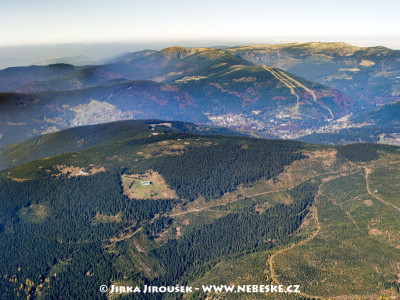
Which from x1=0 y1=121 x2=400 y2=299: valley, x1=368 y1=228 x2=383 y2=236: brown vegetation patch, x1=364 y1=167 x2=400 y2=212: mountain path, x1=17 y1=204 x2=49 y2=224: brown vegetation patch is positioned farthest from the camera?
x1=17 y1=204 x2=49 y2=224: brown vegetation patch

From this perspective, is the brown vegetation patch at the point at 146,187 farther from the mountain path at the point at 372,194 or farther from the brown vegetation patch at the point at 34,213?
the mountain path at the point at 372,194

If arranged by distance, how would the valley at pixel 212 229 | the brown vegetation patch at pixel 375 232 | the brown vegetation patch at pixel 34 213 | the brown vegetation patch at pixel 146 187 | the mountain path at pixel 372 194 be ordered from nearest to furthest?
1. the valley at pixel 212 229
2. the brown vegetation patch at pixel 375 232
3. the mountain path at pixel 372 194
4. the brown vegetation patch at pixel 34 213
5. the brown vegetation patch at pixel 146 187

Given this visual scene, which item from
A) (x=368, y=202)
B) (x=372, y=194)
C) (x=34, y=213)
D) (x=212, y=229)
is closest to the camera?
(x=212, y=229)

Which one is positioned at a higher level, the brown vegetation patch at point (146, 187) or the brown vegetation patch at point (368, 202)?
the brown vegetation patch at point (146, 187)

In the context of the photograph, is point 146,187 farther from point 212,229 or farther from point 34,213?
point 34,213

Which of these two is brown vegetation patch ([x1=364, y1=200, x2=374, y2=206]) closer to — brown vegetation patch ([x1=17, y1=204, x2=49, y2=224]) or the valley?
the valley

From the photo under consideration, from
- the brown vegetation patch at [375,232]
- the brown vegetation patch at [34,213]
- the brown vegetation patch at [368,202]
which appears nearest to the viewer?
the brown vegetation patch at [375,232]

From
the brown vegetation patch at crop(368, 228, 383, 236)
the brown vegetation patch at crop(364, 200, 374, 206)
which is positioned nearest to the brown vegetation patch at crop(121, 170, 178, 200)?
the brown vegetation patch at crop(368, 228, 383, 236)

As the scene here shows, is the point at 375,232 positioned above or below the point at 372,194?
below

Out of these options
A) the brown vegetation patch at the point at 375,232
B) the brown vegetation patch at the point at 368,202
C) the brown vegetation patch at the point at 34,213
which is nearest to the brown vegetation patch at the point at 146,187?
the brown vegetation patch at the point at 34,213

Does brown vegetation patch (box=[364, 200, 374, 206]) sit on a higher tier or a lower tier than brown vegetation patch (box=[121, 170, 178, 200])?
lower

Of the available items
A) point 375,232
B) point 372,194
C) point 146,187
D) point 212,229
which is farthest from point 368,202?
point 146,187

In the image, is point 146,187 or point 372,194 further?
point 146,187
